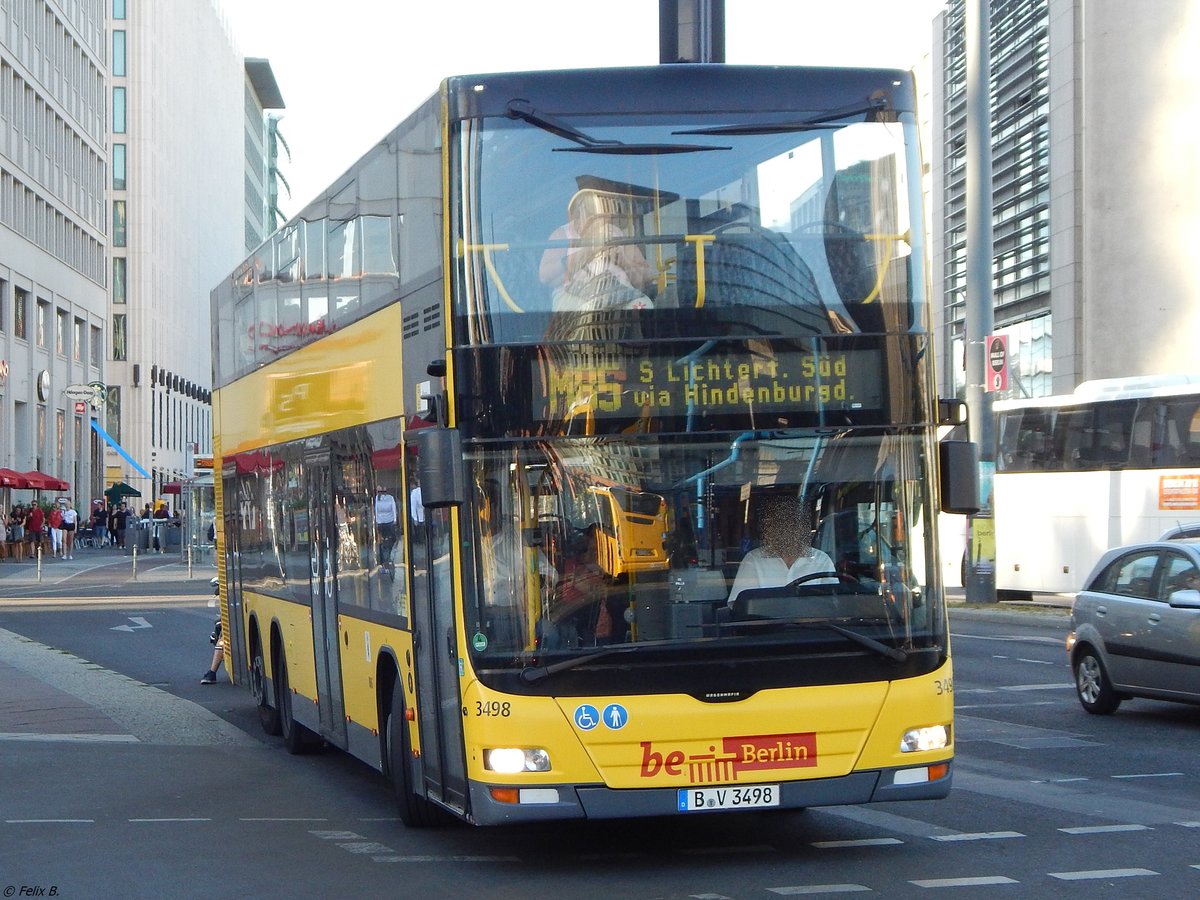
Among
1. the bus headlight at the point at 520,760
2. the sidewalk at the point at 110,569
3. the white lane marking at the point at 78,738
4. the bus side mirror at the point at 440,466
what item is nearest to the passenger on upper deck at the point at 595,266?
the bus side mirror at the point at 440,466

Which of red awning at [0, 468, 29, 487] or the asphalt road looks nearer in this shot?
the asphalt road

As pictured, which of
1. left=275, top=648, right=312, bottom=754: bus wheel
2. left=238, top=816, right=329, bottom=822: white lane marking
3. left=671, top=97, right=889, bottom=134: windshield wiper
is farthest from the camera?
left=275, top=648, right=312, bottom=754: bus wheel

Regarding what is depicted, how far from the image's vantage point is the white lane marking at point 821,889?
25.8 ft

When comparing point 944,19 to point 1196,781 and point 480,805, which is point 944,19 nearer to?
point 1196,781

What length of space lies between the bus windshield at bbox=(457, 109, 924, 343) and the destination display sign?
128mm

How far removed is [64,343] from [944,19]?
124 ft

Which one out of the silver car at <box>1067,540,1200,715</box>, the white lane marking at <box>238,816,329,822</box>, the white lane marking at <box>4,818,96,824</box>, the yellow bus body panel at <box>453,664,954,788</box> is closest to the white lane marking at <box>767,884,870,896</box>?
the yellow bus body panel at <box>453,664,954,788</box>

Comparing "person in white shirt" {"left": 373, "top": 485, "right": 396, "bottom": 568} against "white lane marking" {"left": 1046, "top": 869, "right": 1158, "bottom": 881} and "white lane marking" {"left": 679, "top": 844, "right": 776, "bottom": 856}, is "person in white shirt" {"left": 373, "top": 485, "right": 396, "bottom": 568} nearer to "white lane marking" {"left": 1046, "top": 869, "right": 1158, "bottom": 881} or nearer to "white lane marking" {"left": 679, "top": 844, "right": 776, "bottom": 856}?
"white lane marking" {"left": 679, "top": 844, "right": 776, "bottom": 856}

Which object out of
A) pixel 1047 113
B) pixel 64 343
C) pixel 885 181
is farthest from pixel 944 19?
pixel 885 181

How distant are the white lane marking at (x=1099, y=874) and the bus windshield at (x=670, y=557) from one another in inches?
48.0

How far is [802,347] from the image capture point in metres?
8.43

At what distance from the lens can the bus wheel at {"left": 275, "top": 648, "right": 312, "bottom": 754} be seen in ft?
44.9

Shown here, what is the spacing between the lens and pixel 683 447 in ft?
27.0

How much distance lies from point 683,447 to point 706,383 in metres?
0.32
